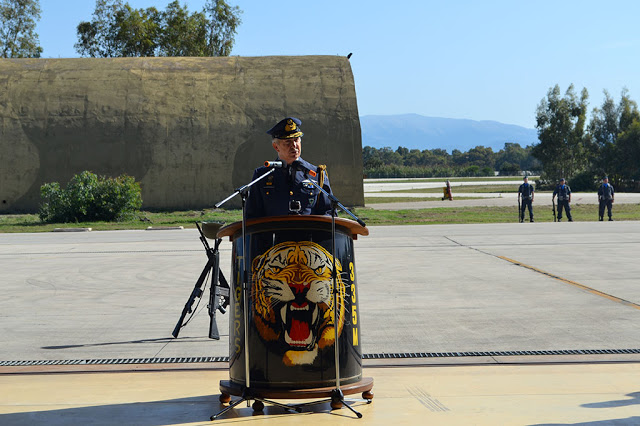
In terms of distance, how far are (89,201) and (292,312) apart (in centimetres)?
2644

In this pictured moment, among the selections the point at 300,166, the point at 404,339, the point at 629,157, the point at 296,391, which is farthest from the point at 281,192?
the point at 629,157

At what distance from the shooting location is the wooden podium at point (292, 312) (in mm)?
4906

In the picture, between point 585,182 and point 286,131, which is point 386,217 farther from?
point 585,182

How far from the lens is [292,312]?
16.1 ft

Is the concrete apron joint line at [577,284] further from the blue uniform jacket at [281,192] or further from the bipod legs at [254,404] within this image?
A: the bipod legs at [254,404]

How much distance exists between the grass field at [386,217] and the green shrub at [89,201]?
2.21ft

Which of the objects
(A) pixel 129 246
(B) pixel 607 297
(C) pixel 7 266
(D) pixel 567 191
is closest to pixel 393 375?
(B) pixel 607 297

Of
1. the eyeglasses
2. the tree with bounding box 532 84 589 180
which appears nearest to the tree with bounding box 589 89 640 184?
the tree with bounding box 532 84 589 180

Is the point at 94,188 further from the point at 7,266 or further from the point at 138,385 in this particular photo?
the point at 138,385

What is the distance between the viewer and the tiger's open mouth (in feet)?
16.1

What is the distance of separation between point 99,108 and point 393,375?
31.8 metres

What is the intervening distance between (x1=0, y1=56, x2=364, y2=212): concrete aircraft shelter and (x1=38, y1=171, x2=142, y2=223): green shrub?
4.46 meters

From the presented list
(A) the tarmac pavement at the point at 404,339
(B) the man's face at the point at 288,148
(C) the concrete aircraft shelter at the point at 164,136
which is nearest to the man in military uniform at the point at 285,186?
(B) the man's face at the point at 288,148

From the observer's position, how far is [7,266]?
47.8 ft
